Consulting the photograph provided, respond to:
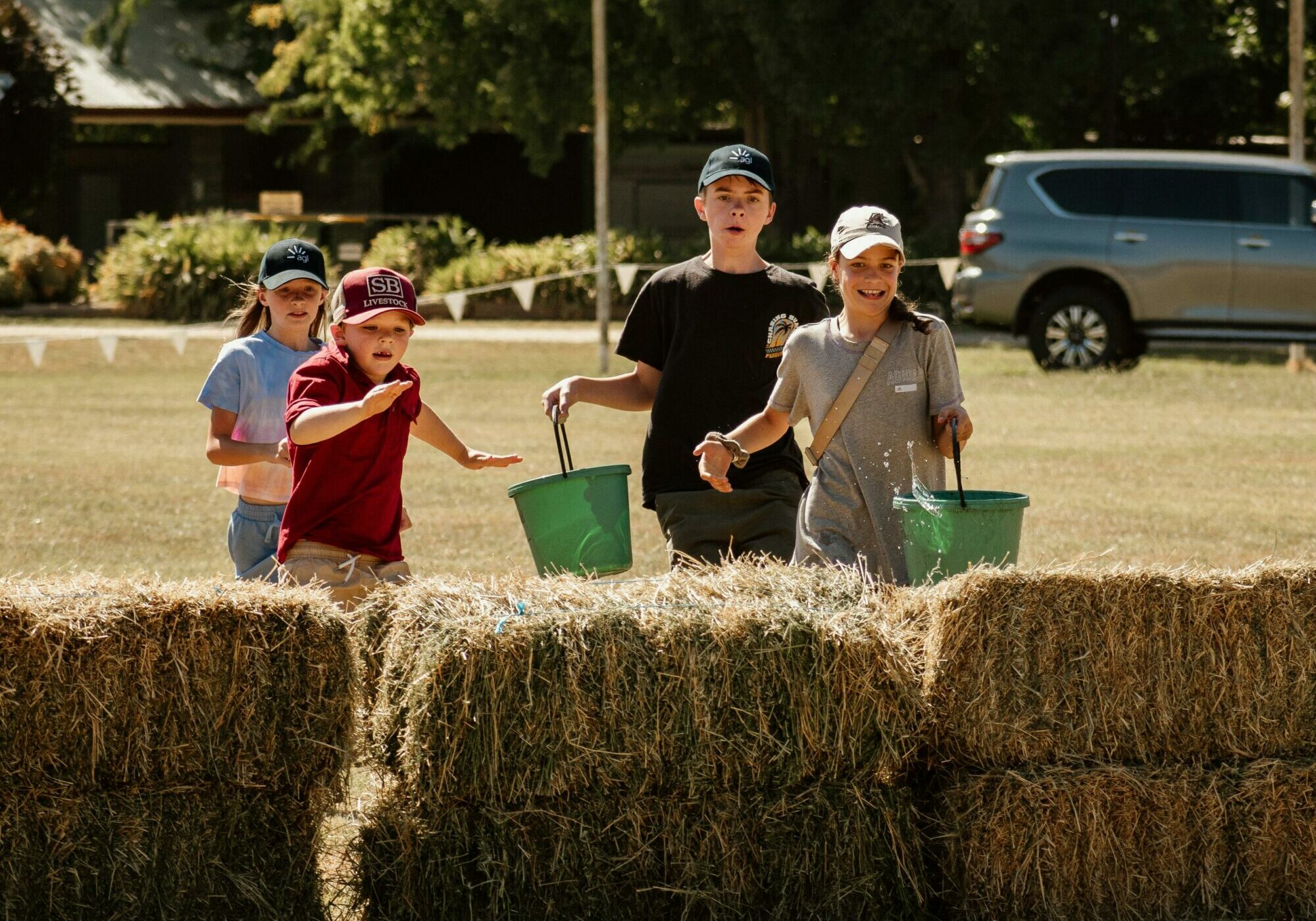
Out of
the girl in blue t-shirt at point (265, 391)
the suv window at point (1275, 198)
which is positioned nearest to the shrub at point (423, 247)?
the suv window at point (1275, 198)

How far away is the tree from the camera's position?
31828 mm

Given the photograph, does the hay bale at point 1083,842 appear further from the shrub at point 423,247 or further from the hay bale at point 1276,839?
the shrub at point 423,247

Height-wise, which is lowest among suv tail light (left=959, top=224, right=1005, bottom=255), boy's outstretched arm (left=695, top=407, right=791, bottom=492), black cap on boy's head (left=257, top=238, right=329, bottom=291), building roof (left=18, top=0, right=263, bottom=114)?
boy's outstretched arm (left=695, top=407, right=791, bottom=492)

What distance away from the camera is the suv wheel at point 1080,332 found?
1838 cm

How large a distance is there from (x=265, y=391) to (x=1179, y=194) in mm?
14887

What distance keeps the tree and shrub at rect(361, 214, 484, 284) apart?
22.7 feet

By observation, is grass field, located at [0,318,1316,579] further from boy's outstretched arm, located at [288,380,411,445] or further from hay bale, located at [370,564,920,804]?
hay bale, located at [370,564,920,804]

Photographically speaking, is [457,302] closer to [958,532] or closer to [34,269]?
[34,269]

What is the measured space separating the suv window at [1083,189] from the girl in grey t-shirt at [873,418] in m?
14.4

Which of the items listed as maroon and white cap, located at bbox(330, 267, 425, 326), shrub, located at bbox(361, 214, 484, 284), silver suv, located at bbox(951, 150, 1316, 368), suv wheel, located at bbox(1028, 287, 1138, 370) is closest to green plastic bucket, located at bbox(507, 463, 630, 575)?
maroon and white cap, located at bbox(330, 267, 425, 326)

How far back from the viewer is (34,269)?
94.9 ft

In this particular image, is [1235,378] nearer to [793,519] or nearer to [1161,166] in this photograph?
[1161,166]

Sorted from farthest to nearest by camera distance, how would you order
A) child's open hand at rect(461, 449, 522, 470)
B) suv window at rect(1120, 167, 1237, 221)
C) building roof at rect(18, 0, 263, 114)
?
1. building roof at rect(18, 0, 263, 114)
2. suv window at rect(1120, 167, 1237, 221)
3. child's open hand at rect(461, 449, 522, 470)

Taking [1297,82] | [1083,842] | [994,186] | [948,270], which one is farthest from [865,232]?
[1297,82]
